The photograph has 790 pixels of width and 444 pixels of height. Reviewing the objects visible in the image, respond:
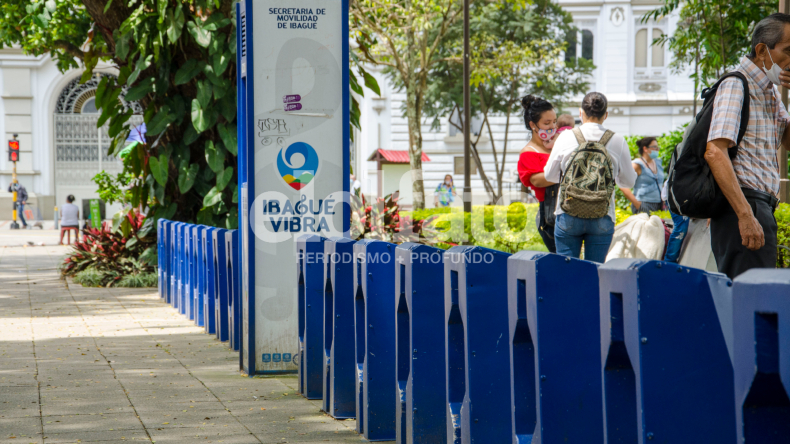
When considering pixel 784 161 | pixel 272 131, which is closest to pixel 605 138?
pixel 272 131

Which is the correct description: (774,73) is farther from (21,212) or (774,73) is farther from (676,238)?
(21,212)

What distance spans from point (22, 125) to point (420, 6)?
20.8 meters

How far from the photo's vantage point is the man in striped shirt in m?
3.78

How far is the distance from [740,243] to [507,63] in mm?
22652

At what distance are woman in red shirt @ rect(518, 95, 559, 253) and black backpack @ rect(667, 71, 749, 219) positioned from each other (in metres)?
1.76

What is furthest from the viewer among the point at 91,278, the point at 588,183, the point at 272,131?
the point at 91,278

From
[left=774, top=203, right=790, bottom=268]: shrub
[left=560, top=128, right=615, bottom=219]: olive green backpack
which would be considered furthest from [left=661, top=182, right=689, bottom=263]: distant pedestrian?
[left=560, top=128, right=615, bottom=219]: olive green backpack

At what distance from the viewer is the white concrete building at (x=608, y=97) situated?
35219mm

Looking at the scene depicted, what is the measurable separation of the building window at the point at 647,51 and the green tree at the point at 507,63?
6.97 m

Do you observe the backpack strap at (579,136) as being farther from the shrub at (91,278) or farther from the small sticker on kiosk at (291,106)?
the shrub at (91,278)

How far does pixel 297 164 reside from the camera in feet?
18.8

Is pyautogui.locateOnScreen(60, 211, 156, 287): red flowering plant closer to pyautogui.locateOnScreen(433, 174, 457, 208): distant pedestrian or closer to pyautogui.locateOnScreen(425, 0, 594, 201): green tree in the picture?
pyautogui.locateOnScreen(433, 174, 457, 208): distant pedestrian

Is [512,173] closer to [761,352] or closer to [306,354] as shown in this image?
[306,354]

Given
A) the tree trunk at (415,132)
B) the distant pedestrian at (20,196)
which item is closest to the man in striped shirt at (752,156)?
the tree trunk at (415,132)
